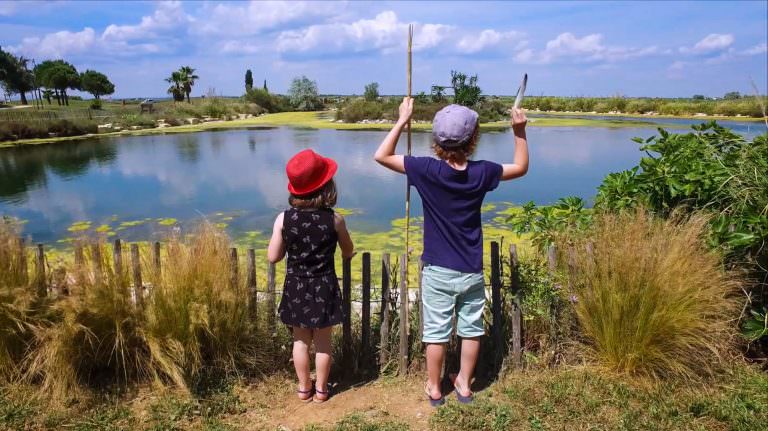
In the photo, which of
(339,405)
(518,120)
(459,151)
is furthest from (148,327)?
(518,120)

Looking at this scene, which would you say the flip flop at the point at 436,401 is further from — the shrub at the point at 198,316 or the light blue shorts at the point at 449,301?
the shrub at the point at 198,316

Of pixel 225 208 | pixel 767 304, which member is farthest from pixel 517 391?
pixel 225 208

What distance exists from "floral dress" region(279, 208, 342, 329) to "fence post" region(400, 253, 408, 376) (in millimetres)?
350

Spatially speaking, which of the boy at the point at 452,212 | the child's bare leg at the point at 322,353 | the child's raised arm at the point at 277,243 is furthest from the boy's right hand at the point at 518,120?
the child's bare leg at the point at 322,353

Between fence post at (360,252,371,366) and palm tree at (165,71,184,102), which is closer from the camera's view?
fence post at (360,252,371,366)

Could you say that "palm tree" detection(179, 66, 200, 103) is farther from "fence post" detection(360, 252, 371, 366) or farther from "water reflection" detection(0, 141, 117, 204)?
"fence post" detection(360, 252, 371, 366)

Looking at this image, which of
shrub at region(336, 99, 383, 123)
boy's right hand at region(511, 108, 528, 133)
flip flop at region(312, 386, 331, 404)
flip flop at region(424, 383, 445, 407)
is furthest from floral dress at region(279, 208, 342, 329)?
shrub at region(336, 99, 383, 123)

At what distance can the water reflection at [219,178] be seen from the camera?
7.91 metres

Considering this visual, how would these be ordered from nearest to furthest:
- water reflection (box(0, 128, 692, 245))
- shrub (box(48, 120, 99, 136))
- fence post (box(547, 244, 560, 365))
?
fence post (box(547, 244, 560, 365)) < water reflection (box(0, 128, 692, 245)) < shrub (box(48, 120, 99, 136))

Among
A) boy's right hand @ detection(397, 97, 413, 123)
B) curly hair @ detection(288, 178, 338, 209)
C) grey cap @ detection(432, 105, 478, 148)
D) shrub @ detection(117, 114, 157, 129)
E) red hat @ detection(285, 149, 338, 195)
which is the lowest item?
shrub @ detection(117, 114, 157, 129)

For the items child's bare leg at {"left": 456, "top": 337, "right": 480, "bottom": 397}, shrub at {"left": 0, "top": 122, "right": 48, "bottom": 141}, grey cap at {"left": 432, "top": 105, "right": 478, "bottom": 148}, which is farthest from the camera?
shrub at {"left": 0, "top": 122, "right": 48, "bottom": 141}

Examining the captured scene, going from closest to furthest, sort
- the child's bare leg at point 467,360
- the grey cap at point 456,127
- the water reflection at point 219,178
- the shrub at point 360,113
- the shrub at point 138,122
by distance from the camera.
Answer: the grey cap at point 456,127 < the child's bare leg at point 467,360 < the water reflection at point 219,178 < the shrub at point 138,122 < the shrub at point 360,113

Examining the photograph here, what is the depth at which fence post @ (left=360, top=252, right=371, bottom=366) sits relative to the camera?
8.42 ft

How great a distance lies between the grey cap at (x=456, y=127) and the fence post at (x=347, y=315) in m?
0.78
